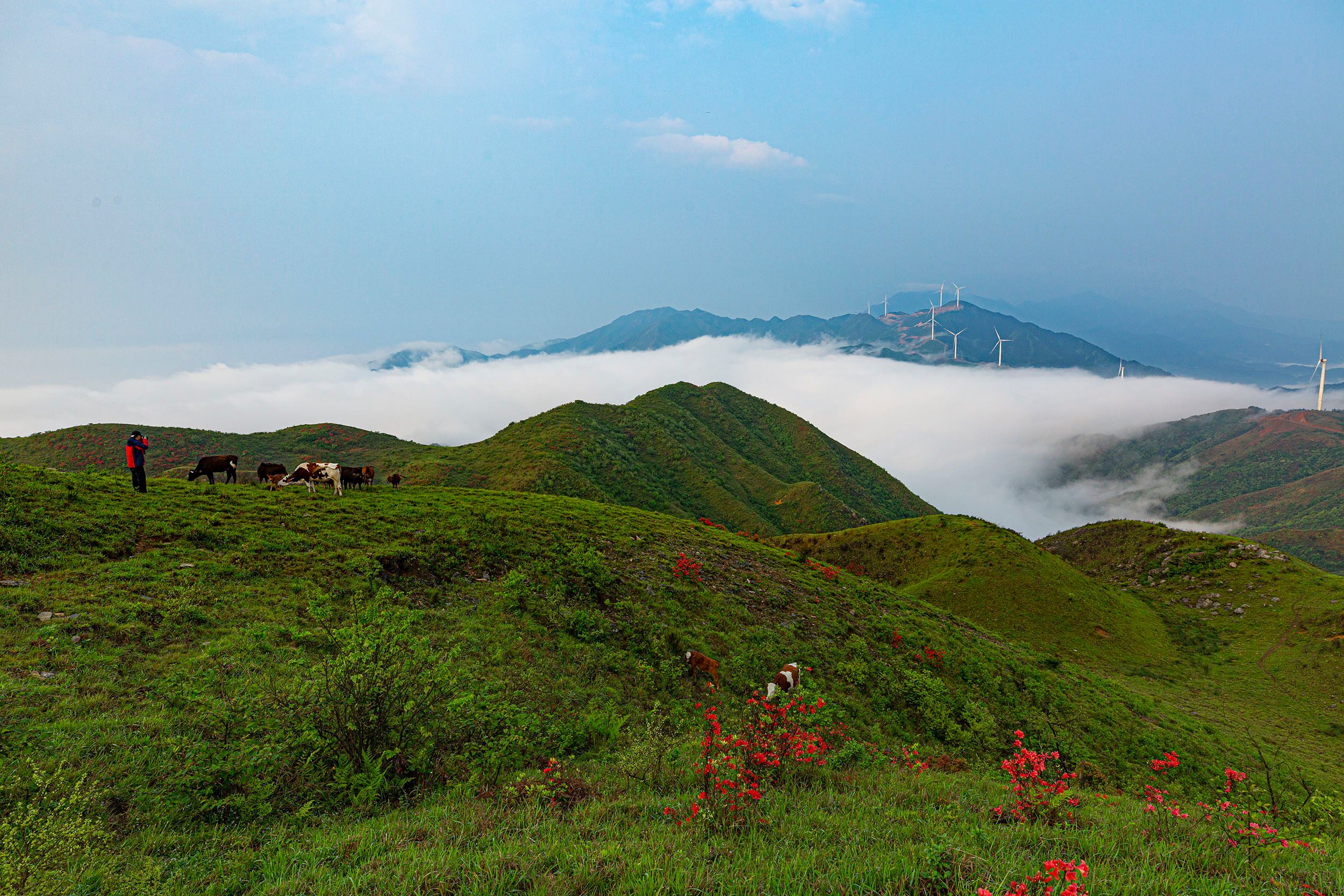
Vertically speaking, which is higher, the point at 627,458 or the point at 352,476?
the point at 352,476

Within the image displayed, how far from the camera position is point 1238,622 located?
47.4m

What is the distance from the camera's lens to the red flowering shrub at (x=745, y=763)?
21.9 feet

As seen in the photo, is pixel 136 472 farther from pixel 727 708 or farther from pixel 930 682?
pixel 930 682

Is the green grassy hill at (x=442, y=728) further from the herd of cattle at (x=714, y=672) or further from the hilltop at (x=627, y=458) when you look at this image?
the hilltop at (x=627, y=458)

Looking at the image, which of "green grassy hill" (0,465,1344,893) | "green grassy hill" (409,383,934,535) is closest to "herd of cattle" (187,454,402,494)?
"green grassy hill" (0,465,1344,893)

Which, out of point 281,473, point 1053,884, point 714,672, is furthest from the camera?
point 281,473

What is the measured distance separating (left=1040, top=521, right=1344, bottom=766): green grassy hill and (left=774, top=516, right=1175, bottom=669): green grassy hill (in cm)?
297

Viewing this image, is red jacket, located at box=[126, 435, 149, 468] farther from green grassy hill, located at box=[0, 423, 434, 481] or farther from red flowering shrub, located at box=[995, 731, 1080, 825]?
green grassy hill, located at box=[0, 423, 434, 481]

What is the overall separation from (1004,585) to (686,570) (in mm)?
39460

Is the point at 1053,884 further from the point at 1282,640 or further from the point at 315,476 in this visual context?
the point at 1282,640

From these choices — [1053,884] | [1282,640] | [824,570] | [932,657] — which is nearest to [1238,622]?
[1282,640]

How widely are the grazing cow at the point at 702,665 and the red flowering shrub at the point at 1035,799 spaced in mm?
8827

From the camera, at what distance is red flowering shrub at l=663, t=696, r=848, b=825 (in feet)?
21.9

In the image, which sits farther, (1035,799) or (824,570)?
(824,570)
